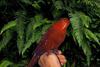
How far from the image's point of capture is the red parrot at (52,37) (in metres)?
1.15

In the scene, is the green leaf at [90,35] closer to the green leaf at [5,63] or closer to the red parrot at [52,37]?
the green leaf at [5,63]

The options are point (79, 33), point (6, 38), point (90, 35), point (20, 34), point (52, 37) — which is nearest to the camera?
point (52, 37)

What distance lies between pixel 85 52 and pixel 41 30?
26.8 inches

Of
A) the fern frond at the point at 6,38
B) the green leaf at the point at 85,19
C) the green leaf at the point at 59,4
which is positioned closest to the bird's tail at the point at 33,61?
the green leaf at the point at 85,19

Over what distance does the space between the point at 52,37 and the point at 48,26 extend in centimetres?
281

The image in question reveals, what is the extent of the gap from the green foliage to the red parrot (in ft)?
8.69

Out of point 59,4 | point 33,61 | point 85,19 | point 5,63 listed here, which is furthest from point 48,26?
point 33,61

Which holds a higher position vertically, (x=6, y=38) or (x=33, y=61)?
(x=33, y=61)

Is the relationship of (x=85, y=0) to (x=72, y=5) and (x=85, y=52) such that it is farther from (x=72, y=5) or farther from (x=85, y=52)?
(x=85, y=52)

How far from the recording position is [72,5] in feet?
14.1

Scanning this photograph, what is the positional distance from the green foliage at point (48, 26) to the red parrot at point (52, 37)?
265cm

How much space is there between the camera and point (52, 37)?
3.82 ft

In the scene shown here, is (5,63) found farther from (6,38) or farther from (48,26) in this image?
(48,26)

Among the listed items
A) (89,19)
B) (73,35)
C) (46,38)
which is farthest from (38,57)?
(89,19)
